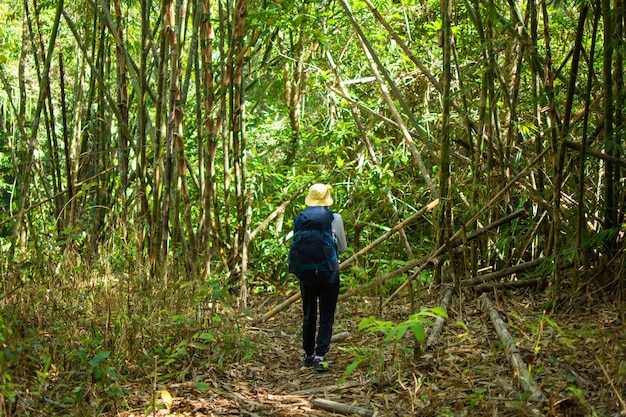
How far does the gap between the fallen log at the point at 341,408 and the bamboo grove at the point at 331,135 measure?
147cm

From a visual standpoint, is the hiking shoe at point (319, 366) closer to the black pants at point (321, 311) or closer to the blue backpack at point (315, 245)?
the black pants at point (321, 311)

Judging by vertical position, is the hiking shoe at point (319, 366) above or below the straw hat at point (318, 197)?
below

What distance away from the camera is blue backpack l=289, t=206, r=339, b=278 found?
371 centimetres

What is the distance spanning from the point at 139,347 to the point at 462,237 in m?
2.23

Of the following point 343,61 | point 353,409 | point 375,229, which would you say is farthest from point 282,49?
point 353,409

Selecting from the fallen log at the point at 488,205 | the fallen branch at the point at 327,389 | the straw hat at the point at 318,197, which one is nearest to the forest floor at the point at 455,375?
the fallen branch at the point at 327,389

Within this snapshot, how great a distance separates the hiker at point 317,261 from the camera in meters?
3.72

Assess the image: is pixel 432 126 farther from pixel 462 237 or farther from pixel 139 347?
pixel 139 347

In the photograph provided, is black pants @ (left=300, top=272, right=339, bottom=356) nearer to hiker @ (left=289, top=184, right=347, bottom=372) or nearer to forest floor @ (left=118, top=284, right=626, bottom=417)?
hiker @ (left=289, top=184, right=347, bottom=372)

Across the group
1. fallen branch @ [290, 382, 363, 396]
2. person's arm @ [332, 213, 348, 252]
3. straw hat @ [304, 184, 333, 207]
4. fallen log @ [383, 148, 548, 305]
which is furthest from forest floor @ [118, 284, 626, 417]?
straw hat @ [304, 184, 333, 207]

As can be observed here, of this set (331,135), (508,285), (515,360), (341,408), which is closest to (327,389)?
(341,408)

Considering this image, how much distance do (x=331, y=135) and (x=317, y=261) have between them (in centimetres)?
303

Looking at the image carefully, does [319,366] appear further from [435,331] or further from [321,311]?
[435,331]

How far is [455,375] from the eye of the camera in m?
3.14
